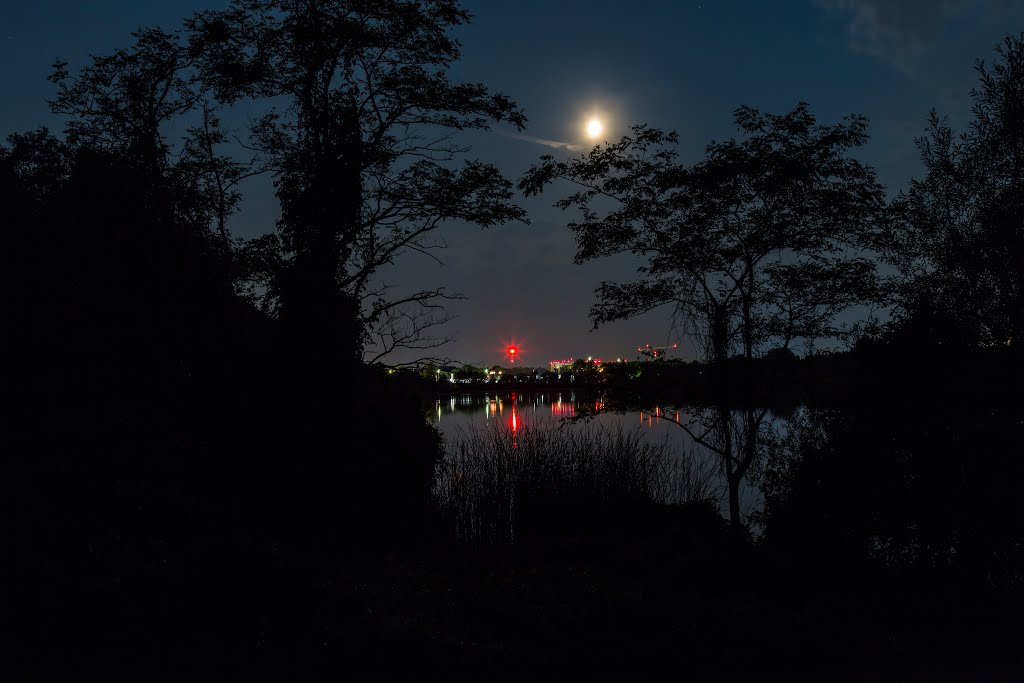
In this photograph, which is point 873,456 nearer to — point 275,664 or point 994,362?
point 994,362

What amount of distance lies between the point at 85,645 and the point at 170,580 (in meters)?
0.82

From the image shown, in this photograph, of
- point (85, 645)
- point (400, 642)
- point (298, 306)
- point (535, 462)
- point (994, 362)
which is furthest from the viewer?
point (535, 462)

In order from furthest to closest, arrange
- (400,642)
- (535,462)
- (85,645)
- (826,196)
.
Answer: (535,462) < (826,196) < (400,642) < (85,645)

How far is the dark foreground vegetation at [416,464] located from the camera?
5.71 meters

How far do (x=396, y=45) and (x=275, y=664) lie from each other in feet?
40.5

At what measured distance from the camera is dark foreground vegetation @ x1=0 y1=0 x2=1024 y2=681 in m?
5.71

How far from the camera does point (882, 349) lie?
337 inches

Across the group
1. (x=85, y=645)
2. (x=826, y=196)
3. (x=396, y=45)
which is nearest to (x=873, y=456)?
(x=826, y=196)

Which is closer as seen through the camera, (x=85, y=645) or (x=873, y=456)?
(x=85, y=645)

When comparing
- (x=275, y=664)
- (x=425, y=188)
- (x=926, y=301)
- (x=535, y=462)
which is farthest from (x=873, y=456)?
(x=425, y=188)

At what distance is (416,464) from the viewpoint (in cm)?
1125

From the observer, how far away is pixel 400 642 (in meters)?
5.55

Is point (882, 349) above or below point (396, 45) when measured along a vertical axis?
below

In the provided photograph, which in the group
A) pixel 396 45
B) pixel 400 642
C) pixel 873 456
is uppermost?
pixel 396 45
